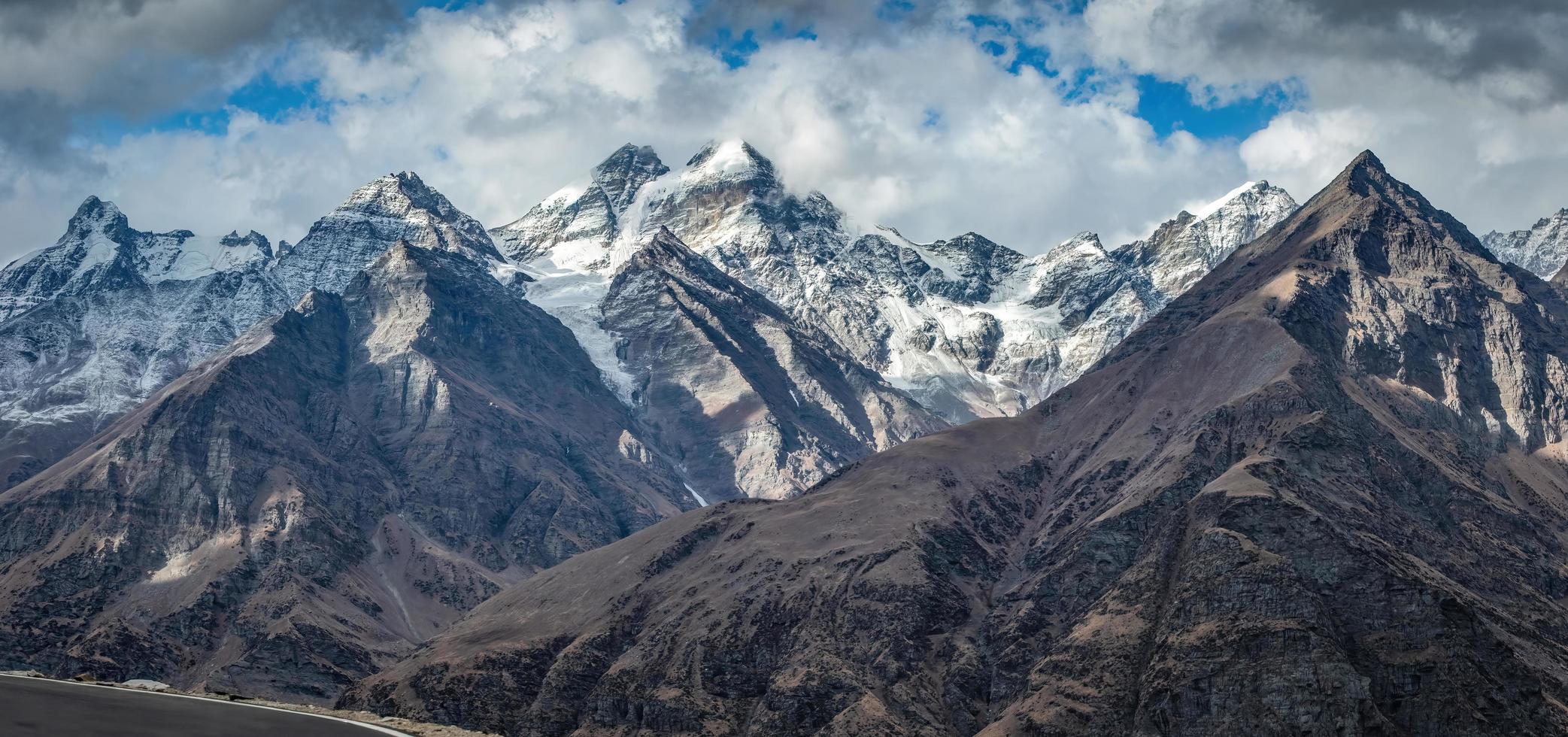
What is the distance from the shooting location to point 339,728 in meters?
77.8

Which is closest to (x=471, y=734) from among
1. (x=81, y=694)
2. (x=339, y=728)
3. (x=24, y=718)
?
(x=339, y=728)

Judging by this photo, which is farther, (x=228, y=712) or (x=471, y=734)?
A: (x=471, y=734)

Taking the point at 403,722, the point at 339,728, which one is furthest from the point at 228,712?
the point at 403,722

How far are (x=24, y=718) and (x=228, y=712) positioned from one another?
14713 mm

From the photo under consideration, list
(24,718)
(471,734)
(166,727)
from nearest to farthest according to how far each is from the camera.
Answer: (24,718), (166,727), (471,734)

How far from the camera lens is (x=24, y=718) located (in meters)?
66.6

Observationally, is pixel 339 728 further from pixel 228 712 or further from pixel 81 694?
pixel 81 694

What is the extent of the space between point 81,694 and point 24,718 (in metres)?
15.2

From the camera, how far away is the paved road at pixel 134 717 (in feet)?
224

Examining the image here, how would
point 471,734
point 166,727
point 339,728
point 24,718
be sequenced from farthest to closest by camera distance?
point 471,734 → point 339,728 → point 166,727 → point 24,718

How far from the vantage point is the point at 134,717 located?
240 ft

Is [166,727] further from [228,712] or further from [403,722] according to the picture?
[403,722]

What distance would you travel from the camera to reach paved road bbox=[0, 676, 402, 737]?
224 feet

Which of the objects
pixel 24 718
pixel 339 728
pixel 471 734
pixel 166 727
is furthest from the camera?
pixel 471 734
